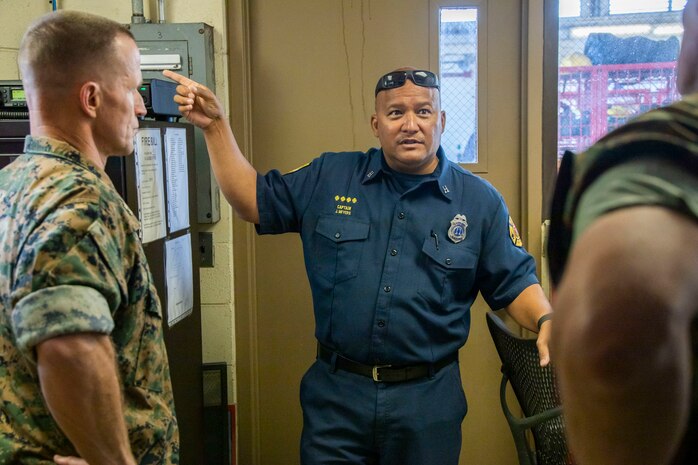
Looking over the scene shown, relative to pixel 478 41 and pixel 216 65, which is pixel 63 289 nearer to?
pixel 216 65

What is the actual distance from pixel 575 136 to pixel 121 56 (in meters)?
1.80

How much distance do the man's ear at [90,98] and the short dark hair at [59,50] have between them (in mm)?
18

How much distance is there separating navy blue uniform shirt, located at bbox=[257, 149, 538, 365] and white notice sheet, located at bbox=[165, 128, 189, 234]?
0.24 meters

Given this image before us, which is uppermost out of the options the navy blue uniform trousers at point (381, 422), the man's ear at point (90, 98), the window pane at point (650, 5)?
the window pane at point (650, 5)

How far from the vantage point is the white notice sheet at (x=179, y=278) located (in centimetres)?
194

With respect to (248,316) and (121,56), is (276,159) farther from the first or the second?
(121,56)

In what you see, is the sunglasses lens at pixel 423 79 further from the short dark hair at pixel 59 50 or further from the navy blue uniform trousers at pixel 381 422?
the short dark hair at pixel 59 50

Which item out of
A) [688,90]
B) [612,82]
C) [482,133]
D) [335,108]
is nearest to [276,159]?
[335,108]

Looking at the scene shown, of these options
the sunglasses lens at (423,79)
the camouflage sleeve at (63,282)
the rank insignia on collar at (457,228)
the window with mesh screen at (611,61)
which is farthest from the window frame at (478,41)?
the camouflage sleeve at (63,282)

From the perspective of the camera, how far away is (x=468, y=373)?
105 inches

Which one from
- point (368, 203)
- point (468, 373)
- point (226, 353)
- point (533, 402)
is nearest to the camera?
point (533, 402)

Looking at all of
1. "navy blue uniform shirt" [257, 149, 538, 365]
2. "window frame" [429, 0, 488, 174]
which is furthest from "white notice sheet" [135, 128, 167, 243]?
"window frame" [429, 0, 488, 174]

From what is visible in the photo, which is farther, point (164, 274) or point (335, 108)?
point (335, 108)

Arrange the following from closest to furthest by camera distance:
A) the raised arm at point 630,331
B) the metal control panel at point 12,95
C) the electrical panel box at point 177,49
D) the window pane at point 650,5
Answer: the raised arm at point 630,331
the metal control panel at point 12,95
the electrical panel box at point 177,49
the window pane at point 650,5
